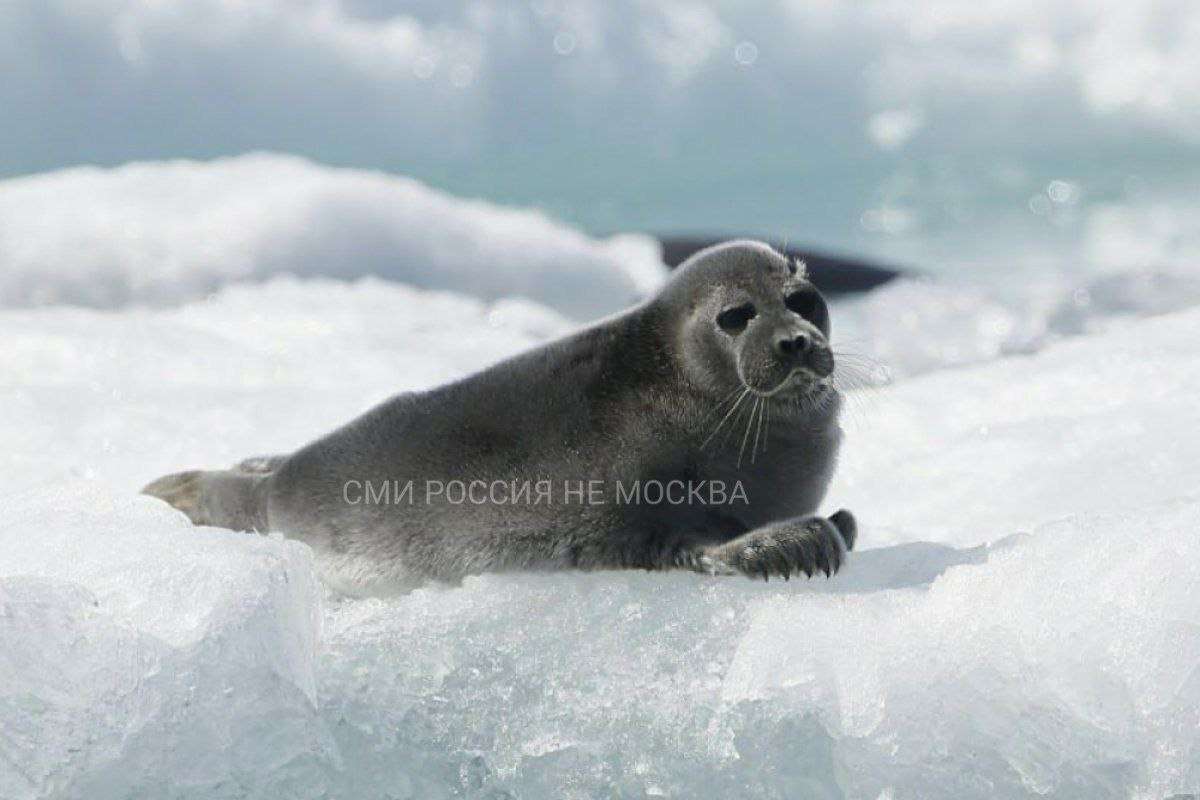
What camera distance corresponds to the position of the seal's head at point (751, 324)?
146 inches

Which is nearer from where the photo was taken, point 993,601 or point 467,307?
point 993,601

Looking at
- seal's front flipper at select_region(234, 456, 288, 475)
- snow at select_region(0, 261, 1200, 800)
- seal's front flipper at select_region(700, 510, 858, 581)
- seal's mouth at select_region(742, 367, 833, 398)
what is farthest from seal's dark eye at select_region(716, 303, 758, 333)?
seal's front flipper at select_region(234, 456, 288, 475)

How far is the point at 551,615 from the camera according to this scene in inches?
135

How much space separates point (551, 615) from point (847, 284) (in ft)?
31.0

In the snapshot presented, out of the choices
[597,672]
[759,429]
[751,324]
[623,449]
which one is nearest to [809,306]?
[751,324]

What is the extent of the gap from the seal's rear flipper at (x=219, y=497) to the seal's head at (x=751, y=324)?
1435mm

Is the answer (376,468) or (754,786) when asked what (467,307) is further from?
(754,786)

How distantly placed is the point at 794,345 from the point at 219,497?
76.2 inches

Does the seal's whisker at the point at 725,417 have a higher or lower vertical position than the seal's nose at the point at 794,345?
lower

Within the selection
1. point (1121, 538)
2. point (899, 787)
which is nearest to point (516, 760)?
point (899, 787)

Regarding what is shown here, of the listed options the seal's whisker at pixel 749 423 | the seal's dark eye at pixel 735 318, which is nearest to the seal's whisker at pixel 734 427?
the seal's whisker at pixel 749 423

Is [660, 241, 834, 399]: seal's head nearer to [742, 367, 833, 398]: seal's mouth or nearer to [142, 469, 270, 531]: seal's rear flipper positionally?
[742, 367, 833, 398]: seal's mouth

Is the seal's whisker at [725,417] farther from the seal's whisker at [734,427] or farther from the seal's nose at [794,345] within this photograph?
the seal's nose at [794,345]

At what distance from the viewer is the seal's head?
3.71 m
